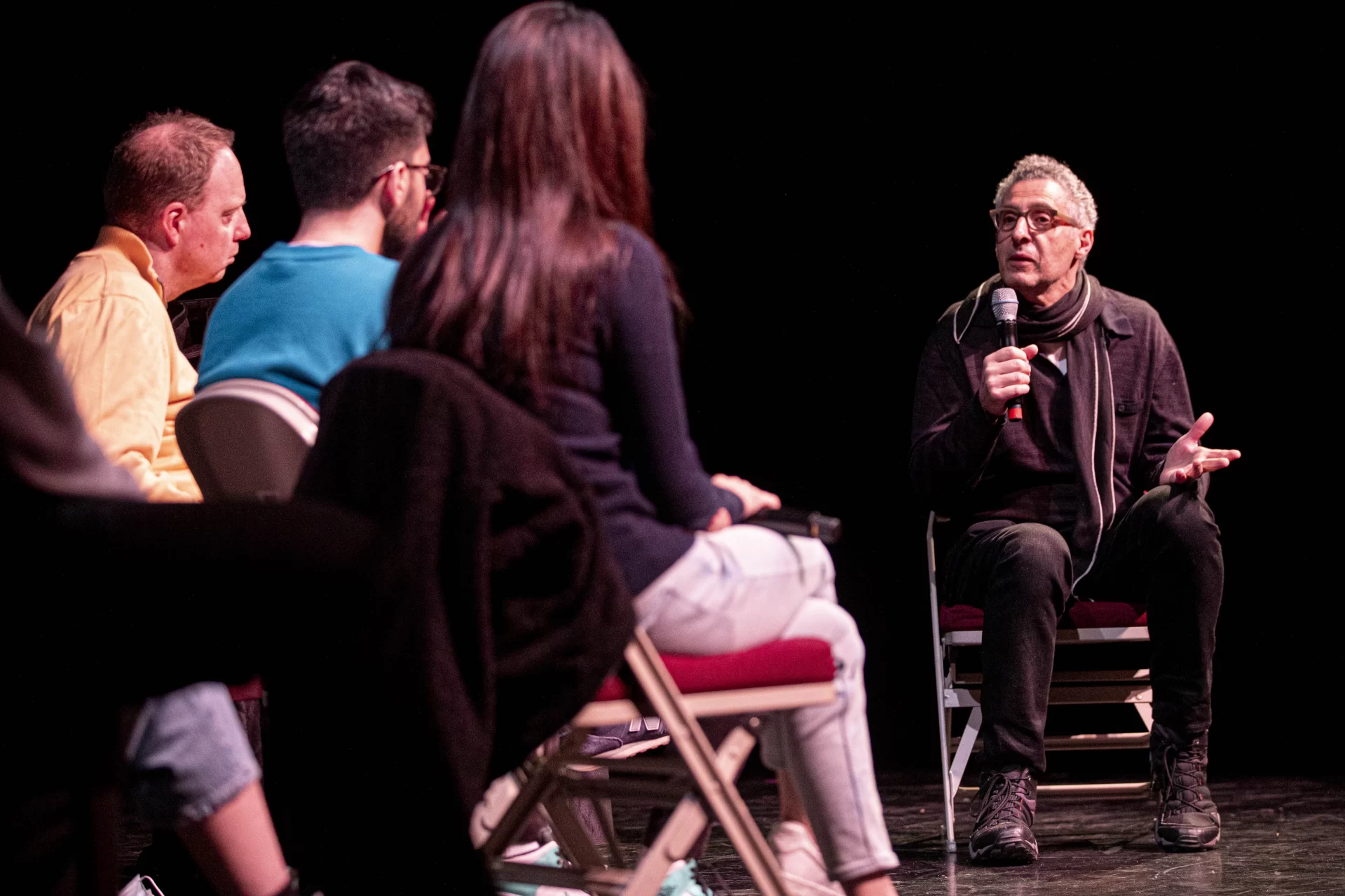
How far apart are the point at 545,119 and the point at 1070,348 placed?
1.94 metres

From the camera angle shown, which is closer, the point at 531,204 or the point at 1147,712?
the point at 531,204

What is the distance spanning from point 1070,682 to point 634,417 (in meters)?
1.86

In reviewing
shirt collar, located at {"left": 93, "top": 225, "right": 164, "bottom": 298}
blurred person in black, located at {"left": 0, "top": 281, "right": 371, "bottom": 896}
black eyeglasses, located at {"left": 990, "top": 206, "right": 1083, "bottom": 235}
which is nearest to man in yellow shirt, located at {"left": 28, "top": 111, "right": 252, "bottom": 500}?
shirt collar, located at {"left": 93, "top": 225, "right": 164, "bottom": 298}

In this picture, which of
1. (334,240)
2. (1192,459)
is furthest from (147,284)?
(1192,459)

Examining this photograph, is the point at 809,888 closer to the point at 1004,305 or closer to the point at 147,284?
the point at 147,284

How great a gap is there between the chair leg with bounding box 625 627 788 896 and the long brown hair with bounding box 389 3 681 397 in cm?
29

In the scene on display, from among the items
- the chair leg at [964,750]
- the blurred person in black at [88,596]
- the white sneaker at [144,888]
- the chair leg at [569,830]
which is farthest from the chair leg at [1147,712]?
the blurred person in black at [88,596]

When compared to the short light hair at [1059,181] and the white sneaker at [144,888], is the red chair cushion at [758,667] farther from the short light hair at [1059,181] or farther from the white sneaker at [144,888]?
the short light hair at [1059,181]

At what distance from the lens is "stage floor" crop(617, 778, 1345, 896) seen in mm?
2416

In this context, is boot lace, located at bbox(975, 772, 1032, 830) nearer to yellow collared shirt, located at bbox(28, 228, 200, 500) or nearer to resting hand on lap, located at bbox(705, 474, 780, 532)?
resting hand on lap, located at bbox(705, 474, 780, 532)

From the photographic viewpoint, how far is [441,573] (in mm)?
1295

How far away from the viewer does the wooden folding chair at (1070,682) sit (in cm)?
291

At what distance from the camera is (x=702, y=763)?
143 centimetres

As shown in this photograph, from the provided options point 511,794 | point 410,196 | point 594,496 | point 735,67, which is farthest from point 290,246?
point 735,67
